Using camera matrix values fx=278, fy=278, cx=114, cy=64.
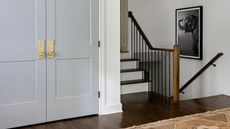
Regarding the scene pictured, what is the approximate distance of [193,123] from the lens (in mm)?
2725

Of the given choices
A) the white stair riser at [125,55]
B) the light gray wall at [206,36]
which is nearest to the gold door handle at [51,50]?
the white stair riser at [125,55]

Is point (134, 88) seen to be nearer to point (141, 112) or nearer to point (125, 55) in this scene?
point (125, 55)

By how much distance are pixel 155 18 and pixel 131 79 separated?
199cm

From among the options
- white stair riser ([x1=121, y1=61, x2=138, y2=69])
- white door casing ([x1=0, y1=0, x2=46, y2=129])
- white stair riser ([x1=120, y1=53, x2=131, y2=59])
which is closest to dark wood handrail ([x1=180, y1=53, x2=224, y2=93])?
Answer: white stair riser ([x1=121, y1=61, x2=138, y2=69])

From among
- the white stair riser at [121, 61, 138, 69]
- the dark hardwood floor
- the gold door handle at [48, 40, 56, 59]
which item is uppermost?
the gold door handle at [48, 40, 56, 59]

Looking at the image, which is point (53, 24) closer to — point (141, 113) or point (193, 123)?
point (141, 113)

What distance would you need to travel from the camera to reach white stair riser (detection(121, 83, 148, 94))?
5.59m

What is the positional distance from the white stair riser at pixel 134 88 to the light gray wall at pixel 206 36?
110 cm

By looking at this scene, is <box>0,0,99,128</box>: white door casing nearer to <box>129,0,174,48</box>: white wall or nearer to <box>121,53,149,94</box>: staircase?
<box>121,53,149,94</box>: staircase

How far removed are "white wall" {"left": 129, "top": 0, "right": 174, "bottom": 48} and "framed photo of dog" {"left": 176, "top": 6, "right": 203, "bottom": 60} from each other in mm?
353

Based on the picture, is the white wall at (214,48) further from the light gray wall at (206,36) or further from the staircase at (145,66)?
the staircase at (145,66)

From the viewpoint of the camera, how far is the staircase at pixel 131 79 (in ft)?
18.5

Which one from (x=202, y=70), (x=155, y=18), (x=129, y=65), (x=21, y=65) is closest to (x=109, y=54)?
(x=21, y=65)

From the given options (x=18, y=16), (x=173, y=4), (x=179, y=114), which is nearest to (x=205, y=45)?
(x=173, y=4)
